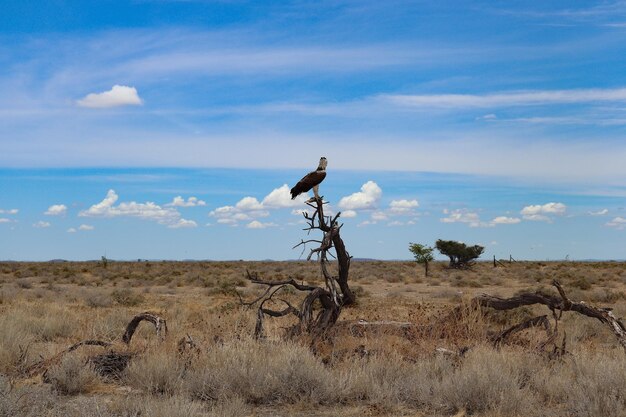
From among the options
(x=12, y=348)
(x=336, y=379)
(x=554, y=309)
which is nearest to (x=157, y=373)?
(x=336, y=379)

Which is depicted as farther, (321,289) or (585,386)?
(321,289)

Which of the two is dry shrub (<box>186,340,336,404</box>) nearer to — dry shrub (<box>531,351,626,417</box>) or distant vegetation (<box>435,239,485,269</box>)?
dry shrub (<box>531,351,626,417</box>)

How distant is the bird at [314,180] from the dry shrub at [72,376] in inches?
168

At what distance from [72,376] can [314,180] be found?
4675 mm

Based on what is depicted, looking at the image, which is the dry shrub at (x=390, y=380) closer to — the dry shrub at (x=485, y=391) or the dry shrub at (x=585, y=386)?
the dry shrub at (x=485, y=391)

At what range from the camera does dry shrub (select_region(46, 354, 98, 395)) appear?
28.7ft

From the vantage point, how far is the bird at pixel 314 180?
405 inches

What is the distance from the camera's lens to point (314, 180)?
33.9 feet

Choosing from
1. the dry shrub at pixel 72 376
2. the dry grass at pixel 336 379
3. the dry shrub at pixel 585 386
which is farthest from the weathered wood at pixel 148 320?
the dry shrub at pixel 585 386

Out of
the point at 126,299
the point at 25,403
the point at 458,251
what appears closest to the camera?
the point at 25,403

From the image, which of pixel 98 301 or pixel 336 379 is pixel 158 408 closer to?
pixel 336 379

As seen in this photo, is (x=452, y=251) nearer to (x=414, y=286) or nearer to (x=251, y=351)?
(x=414, y=286)

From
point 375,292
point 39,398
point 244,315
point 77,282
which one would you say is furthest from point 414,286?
point 39,398

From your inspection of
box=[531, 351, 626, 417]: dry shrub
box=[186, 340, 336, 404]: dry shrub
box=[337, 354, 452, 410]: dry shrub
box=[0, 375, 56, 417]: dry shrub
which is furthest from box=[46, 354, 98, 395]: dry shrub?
box=[531, 351, 626, 417]: dry shrub
